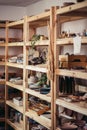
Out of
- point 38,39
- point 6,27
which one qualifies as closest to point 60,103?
point 38,39

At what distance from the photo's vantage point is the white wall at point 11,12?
18.2ft

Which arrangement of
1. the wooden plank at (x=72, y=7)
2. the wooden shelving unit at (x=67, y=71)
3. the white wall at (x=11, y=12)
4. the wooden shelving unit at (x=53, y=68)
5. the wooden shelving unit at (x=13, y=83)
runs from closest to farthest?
the wooden plank at (x=72, y=7) → the wooden shelving unit at (x=67, y=71) → the wooden shelving unit at (x=53, y=68) → the wooden shelving unit at (x=13, y=83) → the white wall at (x=11, y=12)

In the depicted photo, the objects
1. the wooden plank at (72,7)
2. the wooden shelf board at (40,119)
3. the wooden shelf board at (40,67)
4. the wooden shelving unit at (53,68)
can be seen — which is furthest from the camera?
the wooden shelf board at (40,67)

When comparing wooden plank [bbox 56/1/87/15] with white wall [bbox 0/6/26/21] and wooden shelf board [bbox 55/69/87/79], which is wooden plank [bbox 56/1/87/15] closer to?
wooden shelf board [bbox 55/69/87/79]

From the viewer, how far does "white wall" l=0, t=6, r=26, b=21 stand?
5562 millimetres

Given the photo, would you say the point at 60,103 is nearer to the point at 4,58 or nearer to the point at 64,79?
the point at 64,79

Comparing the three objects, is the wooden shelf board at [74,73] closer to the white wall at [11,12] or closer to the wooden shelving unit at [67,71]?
the wooden shelving unit at [67,71]

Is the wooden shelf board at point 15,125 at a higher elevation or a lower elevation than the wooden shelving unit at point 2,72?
lower

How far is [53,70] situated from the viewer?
3.35 metres

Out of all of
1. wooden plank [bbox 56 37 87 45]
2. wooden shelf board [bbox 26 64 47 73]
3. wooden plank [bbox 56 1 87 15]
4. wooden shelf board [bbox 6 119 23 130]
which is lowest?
wooden shelf board [bbox 6 119 23 130]

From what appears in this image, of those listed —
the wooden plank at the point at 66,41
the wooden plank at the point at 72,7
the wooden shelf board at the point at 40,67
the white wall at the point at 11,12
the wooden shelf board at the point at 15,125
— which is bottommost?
the wooden shelf board at the point at 15,125

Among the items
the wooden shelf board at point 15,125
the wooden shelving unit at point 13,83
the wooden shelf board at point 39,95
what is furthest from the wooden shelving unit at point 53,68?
the wooden shelf board at point 15,125

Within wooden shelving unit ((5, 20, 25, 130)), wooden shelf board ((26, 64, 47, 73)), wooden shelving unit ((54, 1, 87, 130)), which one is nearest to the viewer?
wooden shelving unit ((54, 1, 87, 130))

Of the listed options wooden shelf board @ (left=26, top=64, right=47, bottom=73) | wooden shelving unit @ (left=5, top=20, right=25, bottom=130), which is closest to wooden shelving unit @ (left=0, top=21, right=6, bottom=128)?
wooden shelving unit @ (left=5, top=20, right=25, bottom=130)
